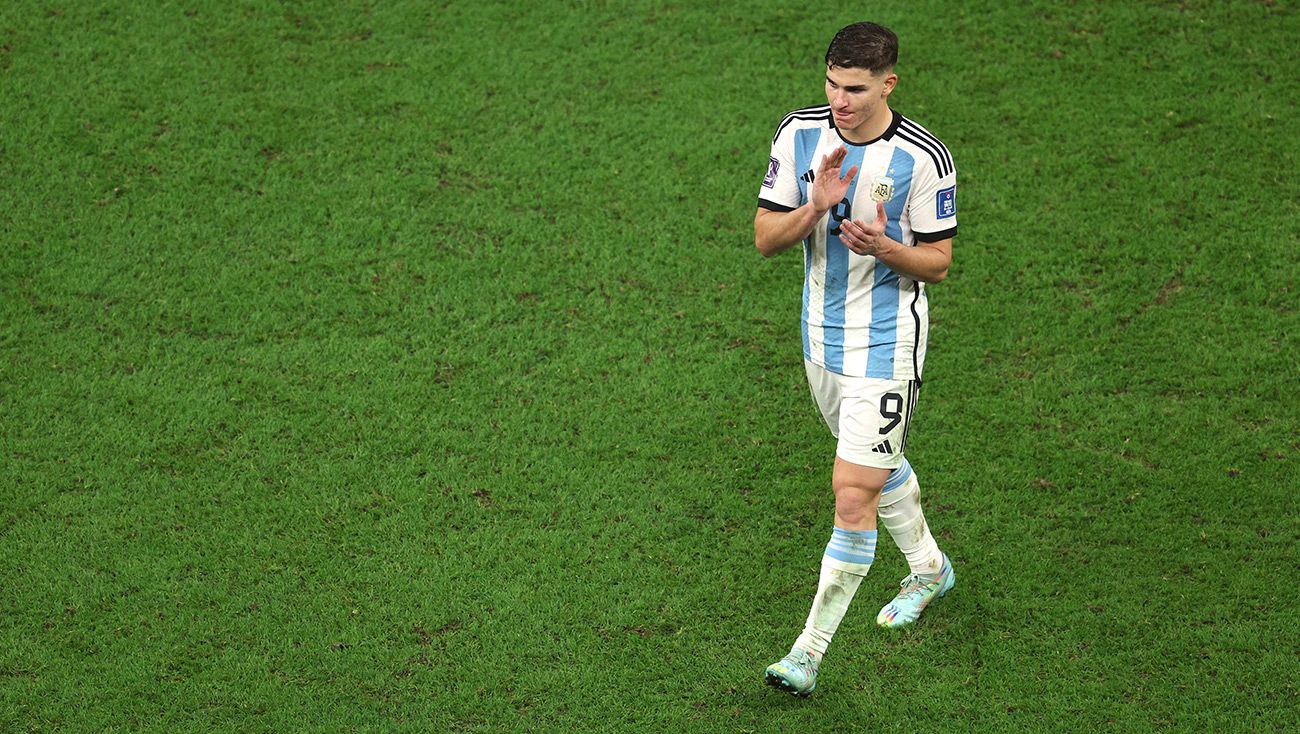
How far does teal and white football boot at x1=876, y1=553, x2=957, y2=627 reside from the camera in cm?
486

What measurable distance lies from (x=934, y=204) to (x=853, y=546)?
3.80ft

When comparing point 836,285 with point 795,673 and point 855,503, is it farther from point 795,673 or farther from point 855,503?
point 795,673

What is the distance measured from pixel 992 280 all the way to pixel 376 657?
3.40 m

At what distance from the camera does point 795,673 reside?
446cm

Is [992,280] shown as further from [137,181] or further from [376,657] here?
[137,181]

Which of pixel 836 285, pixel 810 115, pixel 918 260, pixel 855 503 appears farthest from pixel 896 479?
pixel 810 115

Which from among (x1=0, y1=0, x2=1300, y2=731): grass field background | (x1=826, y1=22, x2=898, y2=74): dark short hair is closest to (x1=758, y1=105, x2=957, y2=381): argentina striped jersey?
(x1=826, y1=22, x2=898, y2=74): dark short hair

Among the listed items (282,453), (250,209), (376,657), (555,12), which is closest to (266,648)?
(376,657)

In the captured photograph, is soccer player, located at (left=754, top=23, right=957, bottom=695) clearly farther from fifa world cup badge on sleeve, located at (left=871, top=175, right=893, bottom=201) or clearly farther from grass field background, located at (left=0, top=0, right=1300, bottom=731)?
grass field background, located at (left=0, top=0, right=1300, bottom=731)

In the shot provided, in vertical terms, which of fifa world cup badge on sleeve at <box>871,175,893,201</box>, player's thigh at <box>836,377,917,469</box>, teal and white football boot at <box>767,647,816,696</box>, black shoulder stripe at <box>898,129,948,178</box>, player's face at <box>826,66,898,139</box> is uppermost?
player's face at <box>826,66,898,139</box>

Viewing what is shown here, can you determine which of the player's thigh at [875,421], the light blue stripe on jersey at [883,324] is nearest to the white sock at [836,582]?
the player's thigh at [875,421]

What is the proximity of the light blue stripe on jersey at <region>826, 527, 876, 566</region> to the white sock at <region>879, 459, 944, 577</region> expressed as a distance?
0.27 metres

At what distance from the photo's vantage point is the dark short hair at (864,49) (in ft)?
13.5

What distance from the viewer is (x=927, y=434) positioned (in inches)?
223
